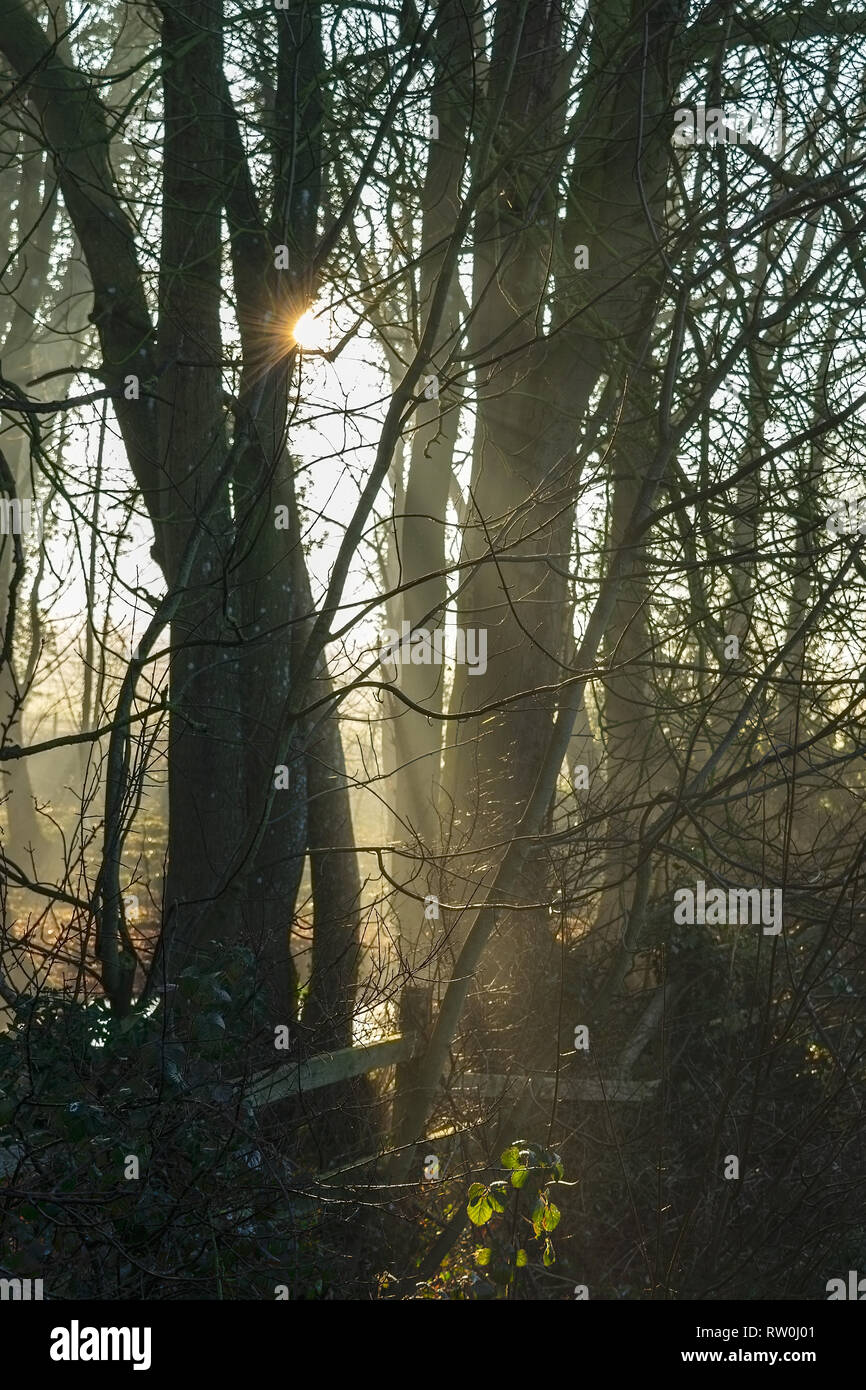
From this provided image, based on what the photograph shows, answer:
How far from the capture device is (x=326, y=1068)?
5543 mm

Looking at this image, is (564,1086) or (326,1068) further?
(564,1086)

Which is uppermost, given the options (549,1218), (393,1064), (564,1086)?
(393,1064)

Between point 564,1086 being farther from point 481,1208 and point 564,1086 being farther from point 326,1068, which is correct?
point 481,1208

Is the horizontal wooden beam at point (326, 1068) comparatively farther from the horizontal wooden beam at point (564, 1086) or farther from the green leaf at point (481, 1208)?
the green leaf at point (481, 1208)

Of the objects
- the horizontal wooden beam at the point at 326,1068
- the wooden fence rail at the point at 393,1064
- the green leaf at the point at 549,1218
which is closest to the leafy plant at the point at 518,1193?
the green leaf at the point at 549,1218

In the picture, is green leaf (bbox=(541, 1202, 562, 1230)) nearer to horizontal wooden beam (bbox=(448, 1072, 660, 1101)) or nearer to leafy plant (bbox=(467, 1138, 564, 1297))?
leafy plant (bbox=(467, 1138, 564, 1297))

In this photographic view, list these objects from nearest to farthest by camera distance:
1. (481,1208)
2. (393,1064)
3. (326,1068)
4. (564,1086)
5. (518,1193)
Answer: (481,1208) → (518,1193) → (326,1068) → (393,1064) → (564,1086)

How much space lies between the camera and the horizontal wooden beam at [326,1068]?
4918 millimetres

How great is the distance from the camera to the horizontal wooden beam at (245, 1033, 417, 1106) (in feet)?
16.1

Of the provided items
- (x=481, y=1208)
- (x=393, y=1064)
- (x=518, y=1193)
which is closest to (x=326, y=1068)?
(x=393, y=1064)

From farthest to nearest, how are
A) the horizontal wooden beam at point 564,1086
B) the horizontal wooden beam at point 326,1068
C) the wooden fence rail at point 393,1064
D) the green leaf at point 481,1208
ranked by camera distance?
the horizontal wooden beam at point 564,1086
the wooden fence rail at point 393,1064
the horizontal wooden beam at point 326,1068
the green leaf at point 481,1208

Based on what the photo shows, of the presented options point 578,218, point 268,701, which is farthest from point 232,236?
point 268,701

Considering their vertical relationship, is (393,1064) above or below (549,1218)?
above
